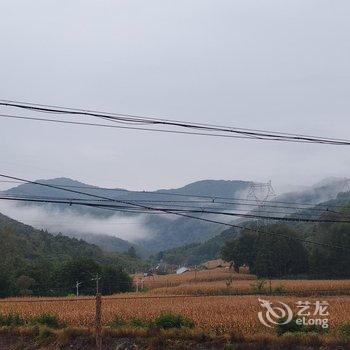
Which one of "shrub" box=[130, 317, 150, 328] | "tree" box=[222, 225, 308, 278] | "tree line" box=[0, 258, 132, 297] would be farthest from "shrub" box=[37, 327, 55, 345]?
"tree" box=[222, 225, 308, 278]

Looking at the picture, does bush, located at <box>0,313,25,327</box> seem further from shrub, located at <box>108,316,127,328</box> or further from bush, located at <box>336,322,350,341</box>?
bush, located at <box>336,322,350,341</box>

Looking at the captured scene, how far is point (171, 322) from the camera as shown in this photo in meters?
19.4

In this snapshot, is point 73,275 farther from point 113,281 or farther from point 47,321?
point 47,321

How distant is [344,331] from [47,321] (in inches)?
457

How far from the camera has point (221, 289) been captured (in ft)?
156

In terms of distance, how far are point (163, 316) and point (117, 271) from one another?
3833 centimetres

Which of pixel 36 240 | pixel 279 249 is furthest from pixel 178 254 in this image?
pixel 279 249

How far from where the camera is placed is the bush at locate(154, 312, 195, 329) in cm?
1934

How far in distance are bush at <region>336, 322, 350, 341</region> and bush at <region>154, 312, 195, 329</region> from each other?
5070mm

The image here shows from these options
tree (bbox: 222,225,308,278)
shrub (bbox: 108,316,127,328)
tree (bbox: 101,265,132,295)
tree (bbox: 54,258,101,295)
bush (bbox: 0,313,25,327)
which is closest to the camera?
shrub (bbox: 108,316,127,328)

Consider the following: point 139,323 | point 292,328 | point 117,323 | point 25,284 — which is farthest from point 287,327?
point 25,284

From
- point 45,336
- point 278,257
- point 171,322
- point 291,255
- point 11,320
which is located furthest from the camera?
point 291,255

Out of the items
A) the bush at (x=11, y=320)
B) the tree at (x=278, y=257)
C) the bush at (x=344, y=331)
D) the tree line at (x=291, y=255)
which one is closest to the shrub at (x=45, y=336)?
the bush at (x=11, y=320)

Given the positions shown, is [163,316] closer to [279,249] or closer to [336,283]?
[336,283]
